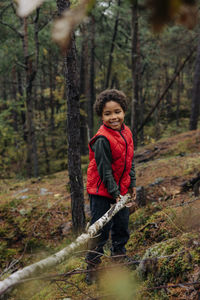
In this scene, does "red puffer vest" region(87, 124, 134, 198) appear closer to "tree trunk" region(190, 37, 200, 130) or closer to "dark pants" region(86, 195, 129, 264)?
"dark pants" region(86, 195, 129, 264)

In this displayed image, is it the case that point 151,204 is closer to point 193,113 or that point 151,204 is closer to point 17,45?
point 193,113

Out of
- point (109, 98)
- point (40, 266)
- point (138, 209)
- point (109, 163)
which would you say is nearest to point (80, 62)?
point (138, 209)

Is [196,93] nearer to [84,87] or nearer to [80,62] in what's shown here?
[84,87]

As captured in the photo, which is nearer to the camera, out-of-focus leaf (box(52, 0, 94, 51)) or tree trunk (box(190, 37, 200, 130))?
out-of-focus leaf (box(52, 0, 94, 51))

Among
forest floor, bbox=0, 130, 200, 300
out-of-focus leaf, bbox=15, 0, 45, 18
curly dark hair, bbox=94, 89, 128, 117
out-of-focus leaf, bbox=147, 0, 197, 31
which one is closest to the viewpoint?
out-of-focus leaf, bbox=147, 0, 197, 31

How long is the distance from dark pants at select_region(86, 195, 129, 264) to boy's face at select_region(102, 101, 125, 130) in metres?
0.82

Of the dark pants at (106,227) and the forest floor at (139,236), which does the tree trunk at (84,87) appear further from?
the dark pants at (106,227)

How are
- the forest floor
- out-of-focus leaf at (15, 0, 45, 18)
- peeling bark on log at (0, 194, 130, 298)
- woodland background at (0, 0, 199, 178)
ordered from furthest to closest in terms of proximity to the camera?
woodland background at (0, 0, 199, 178), the forest floor, peeling bark on log at (0, 194, 130, 298), out-of-focus leaf at (15, 0, 45, 18)

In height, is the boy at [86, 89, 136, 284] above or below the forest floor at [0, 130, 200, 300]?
above

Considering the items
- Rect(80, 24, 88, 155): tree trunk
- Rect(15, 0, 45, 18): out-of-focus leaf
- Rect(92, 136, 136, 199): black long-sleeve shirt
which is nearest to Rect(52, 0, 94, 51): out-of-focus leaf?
Rect(15, 0, 45, 18): out-of-focus leaf

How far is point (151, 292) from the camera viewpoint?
1914 mm

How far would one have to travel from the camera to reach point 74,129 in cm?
313

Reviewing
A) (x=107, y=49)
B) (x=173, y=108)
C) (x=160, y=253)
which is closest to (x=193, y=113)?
(x=107, y=49)

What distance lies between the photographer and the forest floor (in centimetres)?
180
